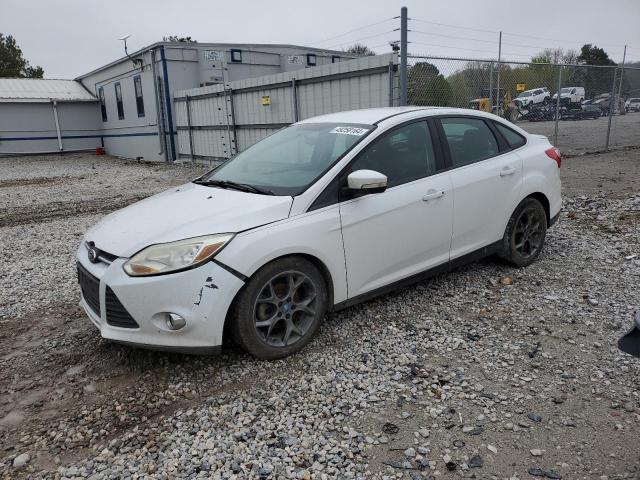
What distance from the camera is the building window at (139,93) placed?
70.5ft

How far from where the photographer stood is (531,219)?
5.09 metres

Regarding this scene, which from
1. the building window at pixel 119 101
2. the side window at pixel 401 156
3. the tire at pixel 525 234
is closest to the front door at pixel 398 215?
the side window at pixel 401 156

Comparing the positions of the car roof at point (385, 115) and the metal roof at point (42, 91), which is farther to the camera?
the metal roof at point (42, 91)

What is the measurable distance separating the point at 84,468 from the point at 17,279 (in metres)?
3.77

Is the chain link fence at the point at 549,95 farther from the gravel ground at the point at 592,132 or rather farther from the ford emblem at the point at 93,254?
the ford emblem at the point at 93,254

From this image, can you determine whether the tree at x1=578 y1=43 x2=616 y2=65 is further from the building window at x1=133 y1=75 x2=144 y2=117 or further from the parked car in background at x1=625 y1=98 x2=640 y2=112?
the building window at x1=133 y1=75 x2=144 y2=117

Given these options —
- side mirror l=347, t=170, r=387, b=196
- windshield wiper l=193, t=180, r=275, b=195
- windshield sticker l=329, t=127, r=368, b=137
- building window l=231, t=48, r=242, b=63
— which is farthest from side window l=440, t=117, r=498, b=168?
building window l=231, t=48, r=242, b=63

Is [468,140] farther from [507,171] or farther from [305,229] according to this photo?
[305,229]

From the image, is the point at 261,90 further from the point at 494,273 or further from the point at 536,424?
the point at 536,424

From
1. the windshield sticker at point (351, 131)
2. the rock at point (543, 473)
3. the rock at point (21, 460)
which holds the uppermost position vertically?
the windshield sticker at point (351, 131)

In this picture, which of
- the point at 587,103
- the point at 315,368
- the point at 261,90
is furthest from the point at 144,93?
the point at 315,368

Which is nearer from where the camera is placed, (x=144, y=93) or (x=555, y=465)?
(x=555, y=465)

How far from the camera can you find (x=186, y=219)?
11.0ft

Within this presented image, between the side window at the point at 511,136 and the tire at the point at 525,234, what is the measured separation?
55 centimetres
